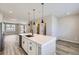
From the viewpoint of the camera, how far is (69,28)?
5.86ft

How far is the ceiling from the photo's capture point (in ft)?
5.61

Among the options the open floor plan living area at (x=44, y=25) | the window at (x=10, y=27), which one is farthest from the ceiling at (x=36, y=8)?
the window at (x=10, y=27)

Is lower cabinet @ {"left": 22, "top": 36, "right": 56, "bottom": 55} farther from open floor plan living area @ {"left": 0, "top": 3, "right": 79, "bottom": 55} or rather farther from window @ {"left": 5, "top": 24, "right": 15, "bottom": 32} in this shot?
window @ {"left": 5, "top": 24, "right": 15, "bottom": 32}

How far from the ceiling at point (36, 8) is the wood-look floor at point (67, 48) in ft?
2.22

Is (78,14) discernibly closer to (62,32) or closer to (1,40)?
(62,32)

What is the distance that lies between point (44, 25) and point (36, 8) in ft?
1.40

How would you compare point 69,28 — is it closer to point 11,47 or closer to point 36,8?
point 36,8

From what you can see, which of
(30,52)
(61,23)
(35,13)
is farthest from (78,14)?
(30,52)

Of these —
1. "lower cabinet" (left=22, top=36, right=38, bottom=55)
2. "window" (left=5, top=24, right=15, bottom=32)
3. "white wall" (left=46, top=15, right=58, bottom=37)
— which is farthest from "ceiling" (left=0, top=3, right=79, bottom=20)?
"lower cabinet" (left=22, top=36, right=38, bottom=55)

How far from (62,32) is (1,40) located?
162cm

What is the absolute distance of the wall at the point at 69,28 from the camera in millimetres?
1717

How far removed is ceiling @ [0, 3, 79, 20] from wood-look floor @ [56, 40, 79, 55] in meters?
0.68

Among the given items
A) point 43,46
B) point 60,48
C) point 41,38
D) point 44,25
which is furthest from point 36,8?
point 60,48

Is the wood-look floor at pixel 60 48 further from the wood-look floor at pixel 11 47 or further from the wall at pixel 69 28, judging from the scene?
the wall at pixel 69 28
